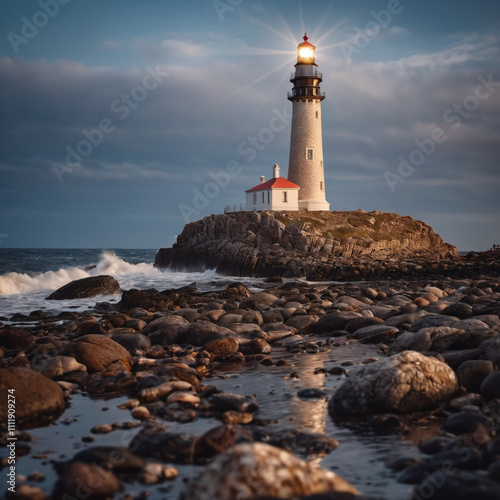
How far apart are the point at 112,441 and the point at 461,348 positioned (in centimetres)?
621

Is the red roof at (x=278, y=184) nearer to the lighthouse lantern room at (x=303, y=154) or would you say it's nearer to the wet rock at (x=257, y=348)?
the lighthouse lantern room at (x=303, y=154)

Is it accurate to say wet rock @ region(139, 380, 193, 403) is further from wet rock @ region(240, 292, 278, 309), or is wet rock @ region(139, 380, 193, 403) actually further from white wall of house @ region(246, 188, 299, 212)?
white wall of house @ region(246, 188, 299, 212)

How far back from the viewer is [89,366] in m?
9.32

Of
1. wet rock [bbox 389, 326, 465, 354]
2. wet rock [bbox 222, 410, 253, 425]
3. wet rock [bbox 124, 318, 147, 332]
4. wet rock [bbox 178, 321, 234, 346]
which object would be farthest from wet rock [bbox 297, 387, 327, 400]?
wet rock [bbox 124, 318, 147, 332]

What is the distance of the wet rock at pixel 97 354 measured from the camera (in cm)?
937

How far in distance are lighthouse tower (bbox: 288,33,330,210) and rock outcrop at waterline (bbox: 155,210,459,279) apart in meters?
3.21

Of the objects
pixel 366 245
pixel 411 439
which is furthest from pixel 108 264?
pixel 411 439

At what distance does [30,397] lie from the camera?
22.4ft

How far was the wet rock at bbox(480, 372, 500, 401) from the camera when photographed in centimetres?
653

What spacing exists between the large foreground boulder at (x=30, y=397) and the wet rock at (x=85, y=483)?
7.48 feet

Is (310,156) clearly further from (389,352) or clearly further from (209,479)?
(209,479)

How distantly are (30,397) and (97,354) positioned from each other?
8.90 ft

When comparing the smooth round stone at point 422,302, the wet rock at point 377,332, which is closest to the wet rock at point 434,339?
the wet rock at point 377,332

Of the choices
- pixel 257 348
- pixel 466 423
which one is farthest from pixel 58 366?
pixel 466 423
